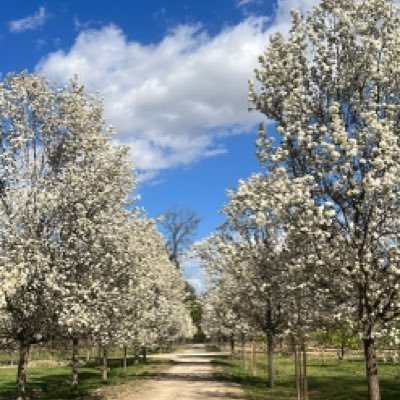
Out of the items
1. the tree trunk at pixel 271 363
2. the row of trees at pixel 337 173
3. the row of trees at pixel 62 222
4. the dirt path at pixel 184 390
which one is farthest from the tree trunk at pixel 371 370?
the tree trunk at pixel 271 363

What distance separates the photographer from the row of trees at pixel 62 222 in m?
21.2

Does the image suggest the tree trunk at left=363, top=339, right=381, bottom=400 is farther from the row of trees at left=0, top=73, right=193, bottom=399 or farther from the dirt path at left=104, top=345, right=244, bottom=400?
the dirt path at left=104, top=345, right=244, bottom=400

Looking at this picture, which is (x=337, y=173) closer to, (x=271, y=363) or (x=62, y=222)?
(x=62, y=222)

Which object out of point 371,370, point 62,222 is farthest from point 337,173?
point 62,222

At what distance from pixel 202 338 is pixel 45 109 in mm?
149748

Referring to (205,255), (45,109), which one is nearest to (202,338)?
(205,255)

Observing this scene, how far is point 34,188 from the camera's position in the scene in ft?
72.0

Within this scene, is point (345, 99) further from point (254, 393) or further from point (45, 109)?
point (254, 393)

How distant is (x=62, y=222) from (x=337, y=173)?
1179 centimetres

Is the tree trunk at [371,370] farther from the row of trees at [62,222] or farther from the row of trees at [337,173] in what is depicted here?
the row of trees at [62,222]

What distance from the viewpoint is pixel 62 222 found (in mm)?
22203

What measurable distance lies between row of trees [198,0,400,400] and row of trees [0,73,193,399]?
7220 mm

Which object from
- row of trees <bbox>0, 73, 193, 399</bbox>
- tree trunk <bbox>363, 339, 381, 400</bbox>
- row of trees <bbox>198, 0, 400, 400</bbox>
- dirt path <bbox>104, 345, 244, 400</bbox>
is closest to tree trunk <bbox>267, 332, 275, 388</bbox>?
dirt path <bbox>104, 345, 244, 400</bbox>

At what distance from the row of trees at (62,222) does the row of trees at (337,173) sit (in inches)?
284
